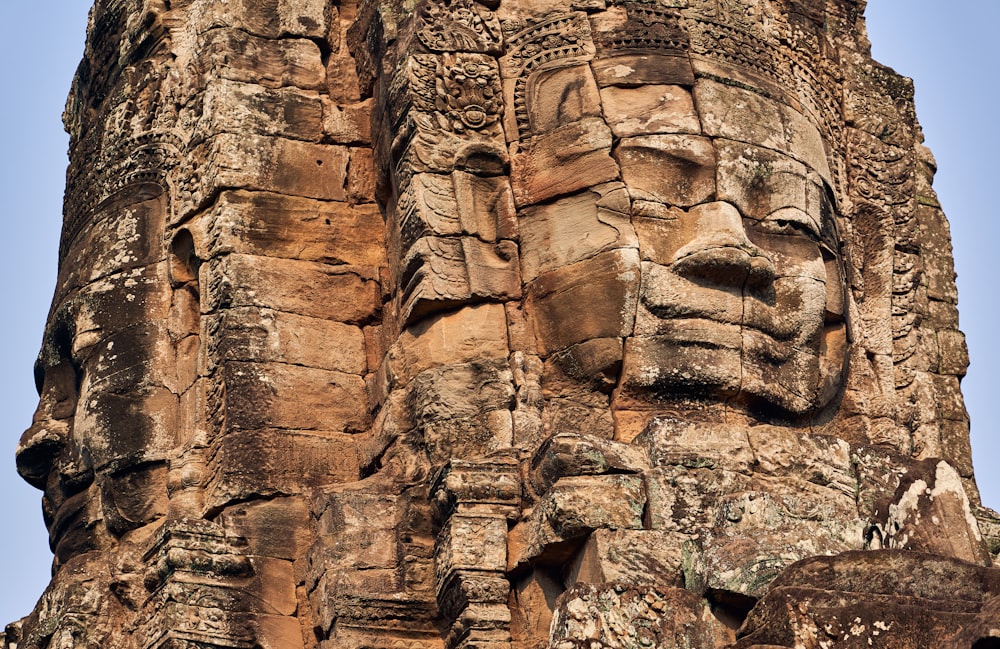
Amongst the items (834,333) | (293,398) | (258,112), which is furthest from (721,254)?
(258,112)

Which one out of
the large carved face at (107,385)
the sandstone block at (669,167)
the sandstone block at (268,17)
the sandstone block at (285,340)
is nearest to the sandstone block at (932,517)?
the sandstone block at (669,167)

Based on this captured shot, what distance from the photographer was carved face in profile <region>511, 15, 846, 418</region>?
1472 centimetres

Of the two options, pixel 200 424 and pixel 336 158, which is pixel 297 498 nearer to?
pixel 200 424

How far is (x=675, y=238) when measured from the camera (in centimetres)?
1505

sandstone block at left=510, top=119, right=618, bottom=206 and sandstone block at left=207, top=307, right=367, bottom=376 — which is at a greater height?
sandstone block at left=510, top=119, right=618, bottom=206

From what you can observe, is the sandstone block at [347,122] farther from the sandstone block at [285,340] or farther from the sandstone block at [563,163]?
A: the sandstone block at [563,163]

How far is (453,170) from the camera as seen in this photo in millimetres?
15422

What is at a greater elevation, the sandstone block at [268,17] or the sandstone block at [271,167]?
the sandstone block at [268,17]

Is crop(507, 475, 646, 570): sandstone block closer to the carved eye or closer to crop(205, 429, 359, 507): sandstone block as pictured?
crop(205, 429, 359, 507): sandstone block

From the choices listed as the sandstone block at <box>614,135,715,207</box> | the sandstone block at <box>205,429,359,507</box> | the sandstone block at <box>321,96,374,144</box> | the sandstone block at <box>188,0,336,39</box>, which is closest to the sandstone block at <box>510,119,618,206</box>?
the sandstone block at <box>614,135,715,207</box>

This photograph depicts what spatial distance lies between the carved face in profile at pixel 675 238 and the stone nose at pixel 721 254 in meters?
0.01

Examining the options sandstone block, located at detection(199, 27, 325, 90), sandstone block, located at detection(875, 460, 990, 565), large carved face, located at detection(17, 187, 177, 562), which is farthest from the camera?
sandstone block, located at detection(199, 27, 325, 90)

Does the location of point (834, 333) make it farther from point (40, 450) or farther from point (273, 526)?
point (40, 450)

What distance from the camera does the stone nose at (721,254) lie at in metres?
14.9
